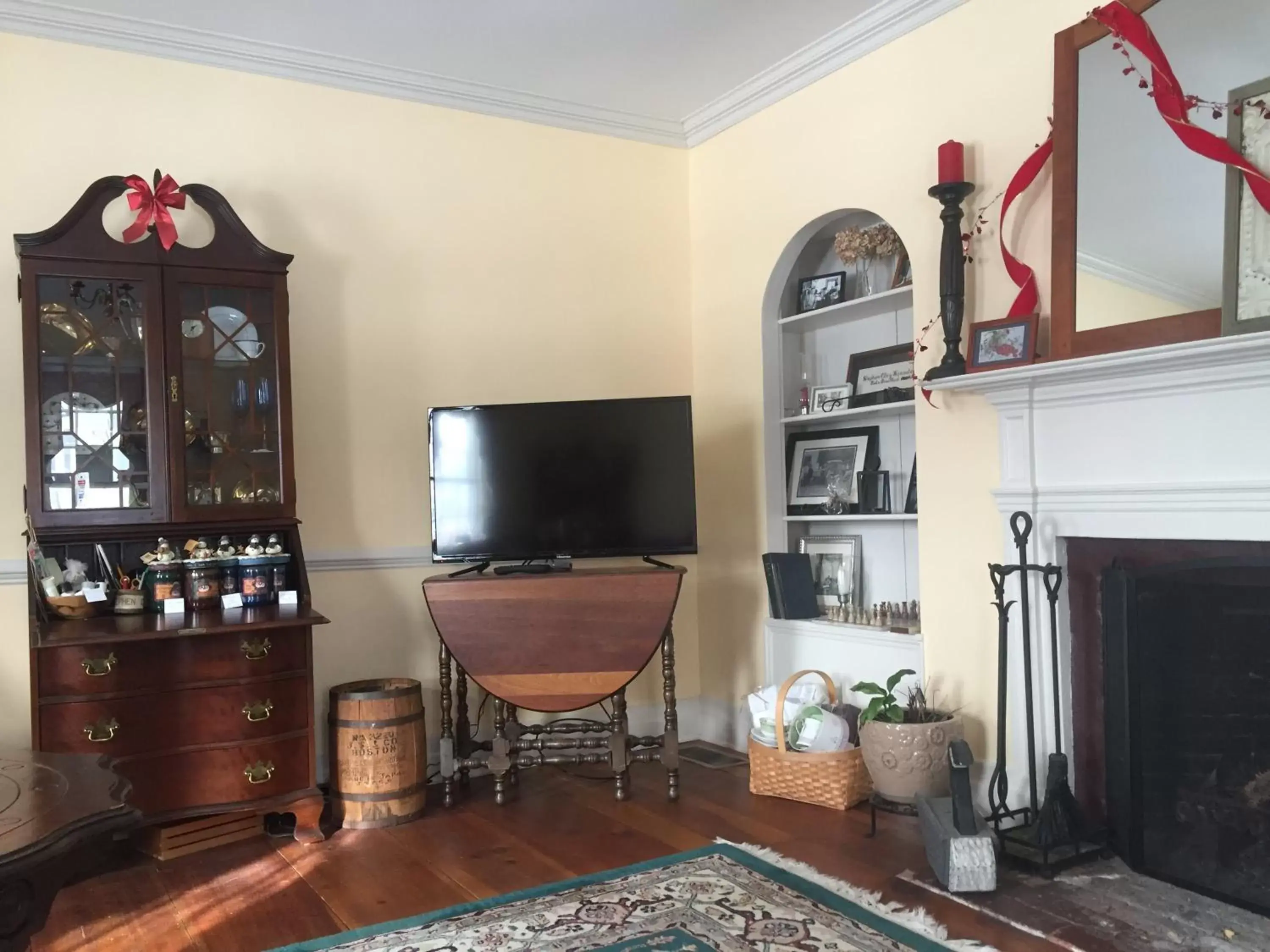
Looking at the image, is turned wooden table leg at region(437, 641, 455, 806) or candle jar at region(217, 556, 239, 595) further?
turned wooden table leg at region(437, 641, 455, 806)

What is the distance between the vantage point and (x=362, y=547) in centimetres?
343

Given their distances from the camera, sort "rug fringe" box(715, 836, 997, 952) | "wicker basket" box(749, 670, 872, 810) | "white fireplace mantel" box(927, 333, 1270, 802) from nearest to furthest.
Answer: "rug fringe" box(715, 836, 997, 952) → "white fireplace mantel" box(927, 333, 1270, 802) → "wicker basket" box(749, 670, 872, 810)

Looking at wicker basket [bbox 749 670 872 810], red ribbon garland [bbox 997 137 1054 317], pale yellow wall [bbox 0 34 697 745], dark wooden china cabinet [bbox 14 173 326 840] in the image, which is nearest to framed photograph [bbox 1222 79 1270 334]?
red ribbon garland [bbox 997 137 1054 317]

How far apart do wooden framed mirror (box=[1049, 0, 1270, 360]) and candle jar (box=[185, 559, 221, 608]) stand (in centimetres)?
240

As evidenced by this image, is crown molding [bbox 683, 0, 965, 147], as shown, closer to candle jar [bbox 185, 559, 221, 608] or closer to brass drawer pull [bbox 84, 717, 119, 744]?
candle jar [bbox 185, 559, 221, 608]

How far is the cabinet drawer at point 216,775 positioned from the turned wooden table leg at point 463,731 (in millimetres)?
581

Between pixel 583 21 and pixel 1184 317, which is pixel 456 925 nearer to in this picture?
pixel 1184 317

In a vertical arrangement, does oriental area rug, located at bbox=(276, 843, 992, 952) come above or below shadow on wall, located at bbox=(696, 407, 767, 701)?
below

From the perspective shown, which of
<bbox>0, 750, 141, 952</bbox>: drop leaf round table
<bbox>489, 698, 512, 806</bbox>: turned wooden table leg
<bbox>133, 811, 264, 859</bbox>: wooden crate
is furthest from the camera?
<bbox>489, 698, 512, 806</bbox>: turned wooden table leg

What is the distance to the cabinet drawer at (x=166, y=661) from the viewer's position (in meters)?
2.56

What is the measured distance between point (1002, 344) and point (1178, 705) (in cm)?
98

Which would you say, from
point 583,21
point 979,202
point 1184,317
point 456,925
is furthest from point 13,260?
point 1184,317

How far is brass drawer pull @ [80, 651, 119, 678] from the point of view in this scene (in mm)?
2582

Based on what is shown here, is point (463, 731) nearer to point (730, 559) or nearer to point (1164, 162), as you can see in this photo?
point (730, 559)
